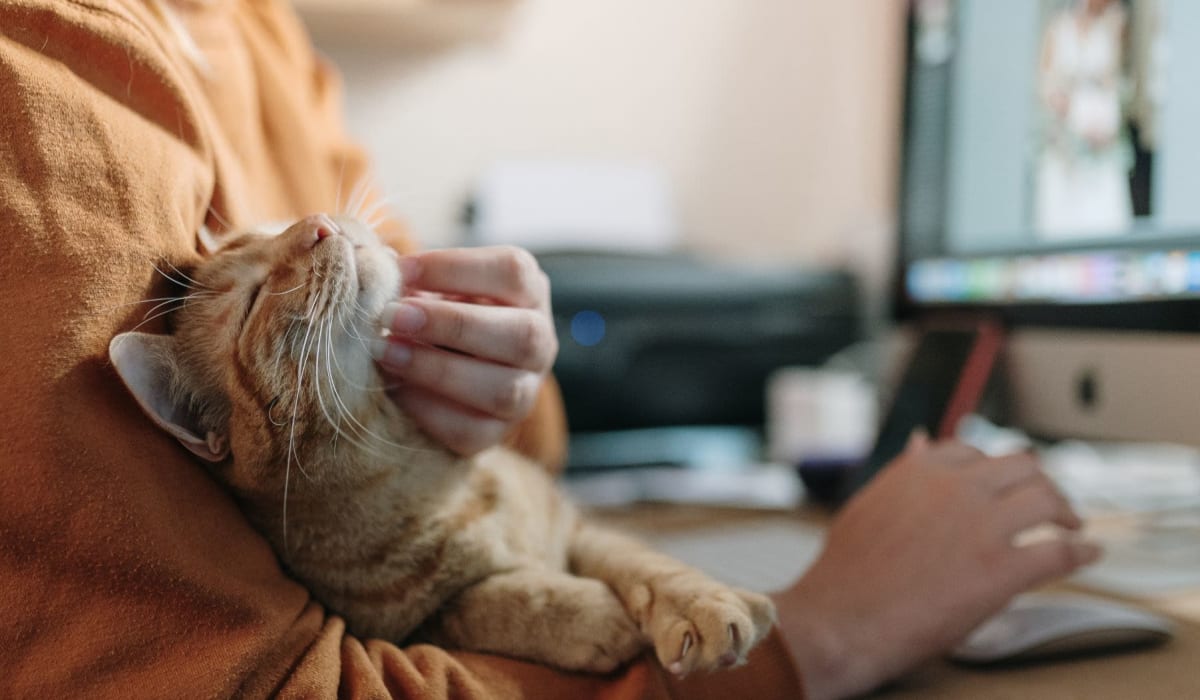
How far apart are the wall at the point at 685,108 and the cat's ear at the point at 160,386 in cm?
146

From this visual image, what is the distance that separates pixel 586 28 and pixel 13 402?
6.01 feet

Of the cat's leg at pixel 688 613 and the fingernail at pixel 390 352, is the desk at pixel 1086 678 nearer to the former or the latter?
the cat's leg at pixel 688 613

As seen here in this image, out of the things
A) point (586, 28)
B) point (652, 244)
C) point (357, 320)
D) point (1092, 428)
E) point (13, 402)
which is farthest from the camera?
point (586, 28)

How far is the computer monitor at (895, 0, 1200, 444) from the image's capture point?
0.74 metres

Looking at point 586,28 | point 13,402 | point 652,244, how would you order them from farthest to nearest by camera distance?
point 586,28, point 652,244, point 13,402

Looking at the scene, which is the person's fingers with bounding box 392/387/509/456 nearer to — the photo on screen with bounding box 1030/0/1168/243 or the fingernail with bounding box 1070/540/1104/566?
the fingernail with bounding box 1070/540/1104/566

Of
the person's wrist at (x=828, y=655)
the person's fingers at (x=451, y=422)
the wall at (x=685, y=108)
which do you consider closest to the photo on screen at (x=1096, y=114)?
the person's wrist at (x=828, y=655)

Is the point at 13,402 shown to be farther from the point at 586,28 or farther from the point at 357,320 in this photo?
the point at 586,28

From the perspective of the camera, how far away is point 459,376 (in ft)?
1.82

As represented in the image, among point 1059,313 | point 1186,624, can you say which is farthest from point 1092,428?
point 1186,624

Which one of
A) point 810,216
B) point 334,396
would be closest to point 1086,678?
point 334,396

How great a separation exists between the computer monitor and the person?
22 centimetres

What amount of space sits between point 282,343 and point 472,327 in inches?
4.9

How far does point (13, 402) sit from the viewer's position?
0.41 m
